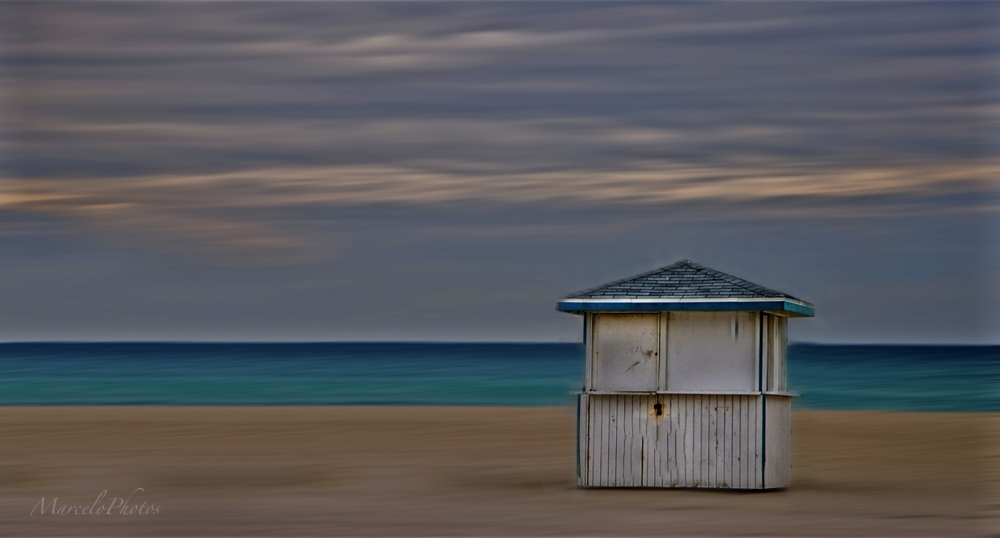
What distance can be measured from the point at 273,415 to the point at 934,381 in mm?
30028

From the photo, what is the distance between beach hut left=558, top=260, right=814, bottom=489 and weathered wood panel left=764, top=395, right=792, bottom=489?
19 mm

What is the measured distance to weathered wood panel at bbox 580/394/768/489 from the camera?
10.9 metres

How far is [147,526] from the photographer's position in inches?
378

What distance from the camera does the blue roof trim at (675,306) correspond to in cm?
1077

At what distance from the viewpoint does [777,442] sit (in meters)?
11.2

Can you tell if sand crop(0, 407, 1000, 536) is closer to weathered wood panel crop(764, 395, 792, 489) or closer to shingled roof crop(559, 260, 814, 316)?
weathered wood panel crop(764, 395, 792, 489)

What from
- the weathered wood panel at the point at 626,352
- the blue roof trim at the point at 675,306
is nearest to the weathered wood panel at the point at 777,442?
the blue roof trim at the point at 675,306

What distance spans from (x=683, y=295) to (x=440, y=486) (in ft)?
11.6

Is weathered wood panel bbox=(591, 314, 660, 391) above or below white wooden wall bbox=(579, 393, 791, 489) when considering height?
above

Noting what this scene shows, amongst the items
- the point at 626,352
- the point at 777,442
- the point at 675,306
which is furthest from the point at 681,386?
the point at 777,442

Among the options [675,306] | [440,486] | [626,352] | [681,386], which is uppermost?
[675,306]

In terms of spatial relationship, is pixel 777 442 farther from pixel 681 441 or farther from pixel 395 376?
pixel 395 376

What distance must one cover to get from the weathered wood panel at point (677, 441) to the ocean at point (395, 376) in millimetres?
16882

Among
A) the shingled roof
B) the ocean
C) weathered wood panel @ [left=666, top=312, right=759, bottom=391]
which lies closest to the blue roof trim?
the shingled roof
